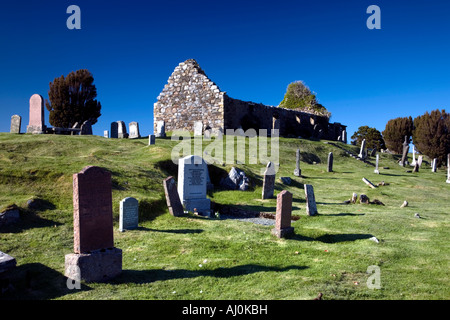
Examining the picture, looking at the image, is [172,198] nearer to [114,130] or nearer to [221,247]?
[221,247]

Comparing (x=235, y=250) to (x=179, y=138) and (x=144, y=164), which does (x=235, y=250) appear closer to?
(x=144, y=164)

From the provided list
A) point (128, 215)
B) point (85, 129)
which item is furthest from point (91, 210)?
point (85, 129)

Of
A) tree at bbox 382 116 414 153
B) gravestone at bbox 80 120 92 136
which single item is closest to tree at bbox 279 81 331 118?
tree at bbox 382 116 414 153

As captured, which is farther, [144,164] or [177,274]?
[144,164]

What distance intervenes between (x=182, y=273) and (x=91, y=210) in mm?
2198

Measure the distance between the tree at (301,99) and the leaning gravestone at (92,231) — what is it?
162ft

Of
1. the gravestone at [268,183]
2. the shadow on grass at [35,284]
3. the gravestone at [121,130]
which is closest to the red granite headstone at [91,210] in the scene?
the shadow on grass at [35,284]

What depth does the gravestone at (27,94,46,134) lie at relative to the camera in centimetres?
2380

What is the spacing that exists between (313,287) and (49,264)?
546cm

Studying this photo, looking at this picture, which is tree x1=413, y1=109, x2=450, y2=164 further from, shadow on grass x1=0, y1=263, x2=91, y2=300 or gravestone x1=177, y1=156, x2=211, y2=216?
shadow on grass x1=0, y1=263, x2=91, y2=300

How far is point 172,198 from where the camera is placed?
12.1 metres

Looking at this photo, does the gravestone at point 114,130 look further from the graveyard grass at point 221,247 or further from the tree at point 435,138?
the tree at point 435,138

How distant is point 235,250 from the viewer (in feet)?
27.5

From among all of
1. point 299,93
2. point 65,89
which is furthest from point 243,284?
point 299,93
